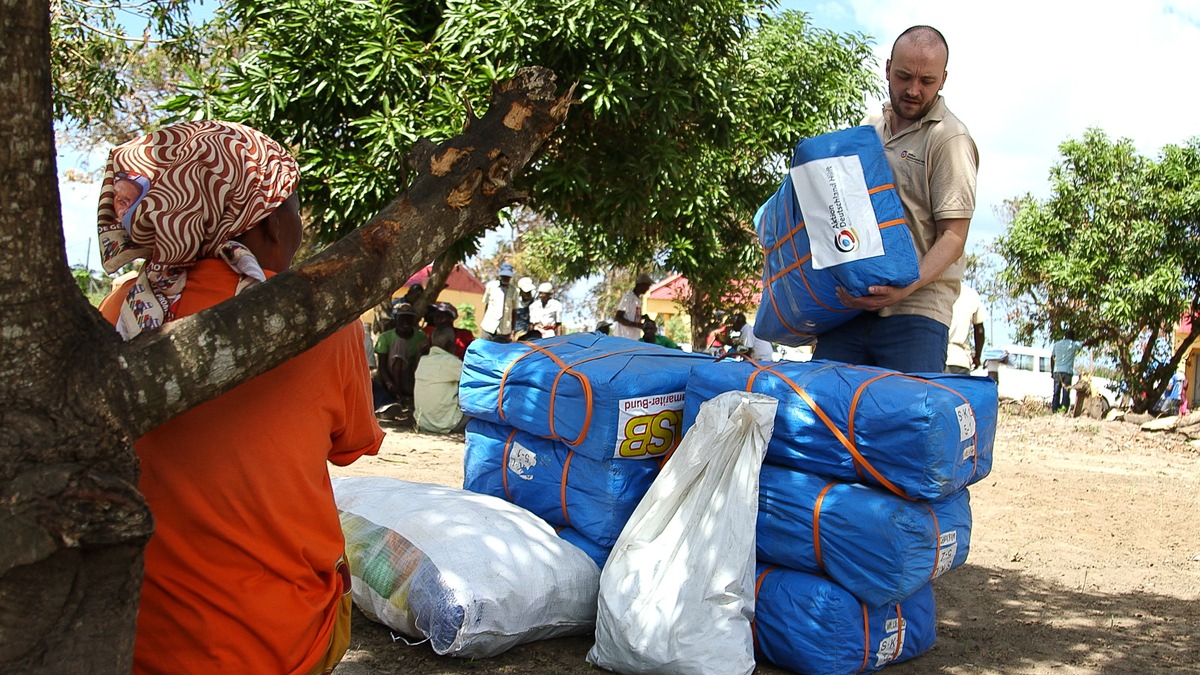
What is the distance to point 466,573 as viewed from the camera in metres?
3.22

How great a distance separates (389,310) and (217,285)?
34.6ft

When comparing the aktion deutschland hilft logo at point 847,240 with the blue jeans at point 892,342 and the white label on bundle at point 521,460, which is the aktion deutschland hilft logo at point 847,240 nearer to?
the blue jeans at point 892,342

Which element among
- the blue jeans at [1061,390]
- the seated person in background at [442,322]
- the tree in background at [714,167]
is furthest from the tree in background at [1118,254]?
the seated person in background at [442,322]

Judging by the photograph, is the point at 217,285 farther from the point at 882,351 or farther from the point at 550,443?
the point at 882,351

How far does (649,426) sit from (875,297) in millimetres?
866

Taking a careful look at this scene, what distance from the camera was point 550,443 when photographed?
12.5ft

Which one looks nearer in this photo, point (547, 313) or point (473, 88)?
point (473, 88)

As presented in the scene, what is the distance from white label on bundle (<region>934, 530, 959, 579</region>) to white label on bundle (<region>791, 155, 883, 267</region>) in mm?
833

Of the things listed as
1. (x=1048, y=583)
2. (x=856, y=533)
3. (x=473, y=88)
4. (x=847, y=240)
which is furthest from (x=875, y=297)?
(x=473, y=88)

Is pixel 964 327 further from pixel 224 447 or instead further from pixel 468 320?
pixel 468 320

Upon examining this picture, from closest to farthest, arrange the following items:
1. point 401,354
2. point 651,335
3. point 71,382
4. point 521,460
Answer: point 71,382, point 521,460, point 401,354, point 651,335

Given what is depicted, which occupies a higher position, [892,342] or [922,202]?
[922,202]

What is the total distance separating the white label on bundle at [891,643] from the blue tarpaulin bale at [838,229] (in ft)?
3.37

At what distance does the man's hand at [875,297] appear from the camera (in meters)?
3.25
